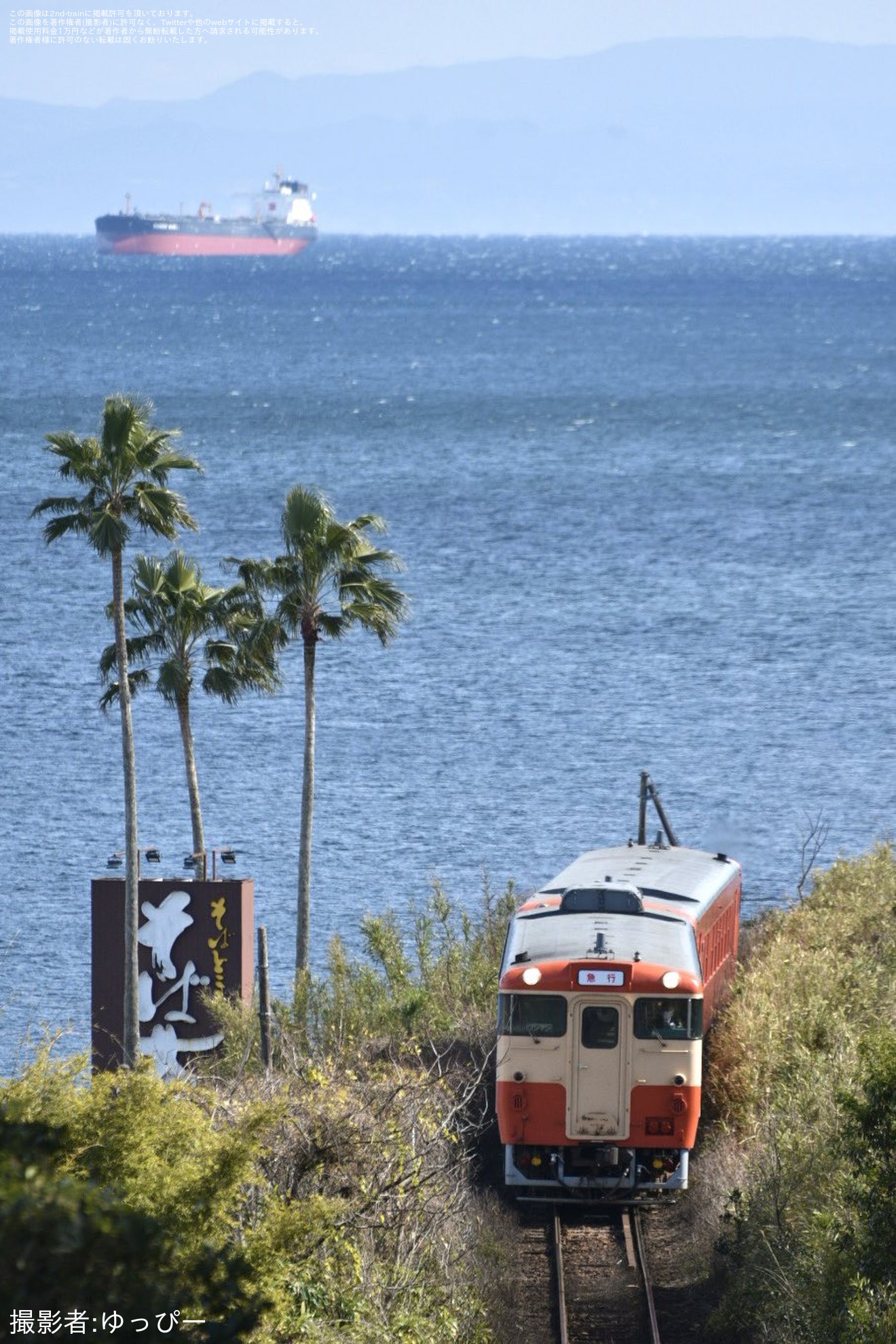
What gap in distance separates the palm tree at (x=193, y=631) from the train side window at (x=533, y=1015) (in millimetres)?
13895

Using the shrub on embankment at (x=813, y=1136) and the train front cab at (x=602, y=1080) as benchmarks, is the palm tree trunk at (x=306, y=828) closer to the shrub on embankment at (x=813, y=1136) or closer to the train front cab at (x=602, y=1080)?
the shrub on embankment at (x=813, y=1136)

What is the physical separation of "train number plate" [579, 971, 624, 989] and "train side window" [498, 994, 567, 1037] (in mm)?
368

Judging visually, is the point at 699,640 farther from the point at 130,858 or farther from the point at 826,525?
the point at 130,858

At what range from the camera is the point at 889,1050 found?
57.9 ft

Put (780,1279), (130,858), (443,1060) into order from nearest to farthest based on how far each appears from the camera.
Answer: (780,1279) < (443,1060) < (130,858)

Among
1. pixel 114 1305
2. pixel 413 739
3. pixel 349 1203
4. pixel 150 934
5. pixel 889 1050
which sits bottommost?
pixel 413 739

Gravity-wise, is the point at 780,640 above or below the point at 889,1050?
below

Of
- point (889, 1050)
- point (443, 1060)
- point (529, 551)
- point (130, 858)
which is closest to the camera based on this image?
point (889, 1050)

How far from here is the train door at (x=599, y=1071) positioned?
23109mm

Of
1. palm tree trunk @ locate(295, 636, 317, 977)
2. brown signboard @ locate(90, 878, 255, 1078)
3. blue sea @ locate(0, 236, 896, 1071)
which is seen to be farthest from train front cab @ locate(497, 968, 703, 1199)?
blue sea @ locate(0, 236, 896, 1071)

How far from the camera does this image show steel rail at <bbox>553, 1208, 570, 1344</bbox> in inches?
805

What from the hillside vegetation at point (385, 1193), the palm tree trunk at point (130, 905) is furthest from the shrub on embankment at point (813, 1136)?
the palm tree trunk at point (130, 905)

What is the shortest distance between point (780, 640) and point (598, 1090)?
181ft

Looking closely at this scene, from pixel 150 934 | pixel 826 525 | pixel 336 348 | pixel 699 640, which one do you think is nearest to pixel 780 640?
pixel 699 640
